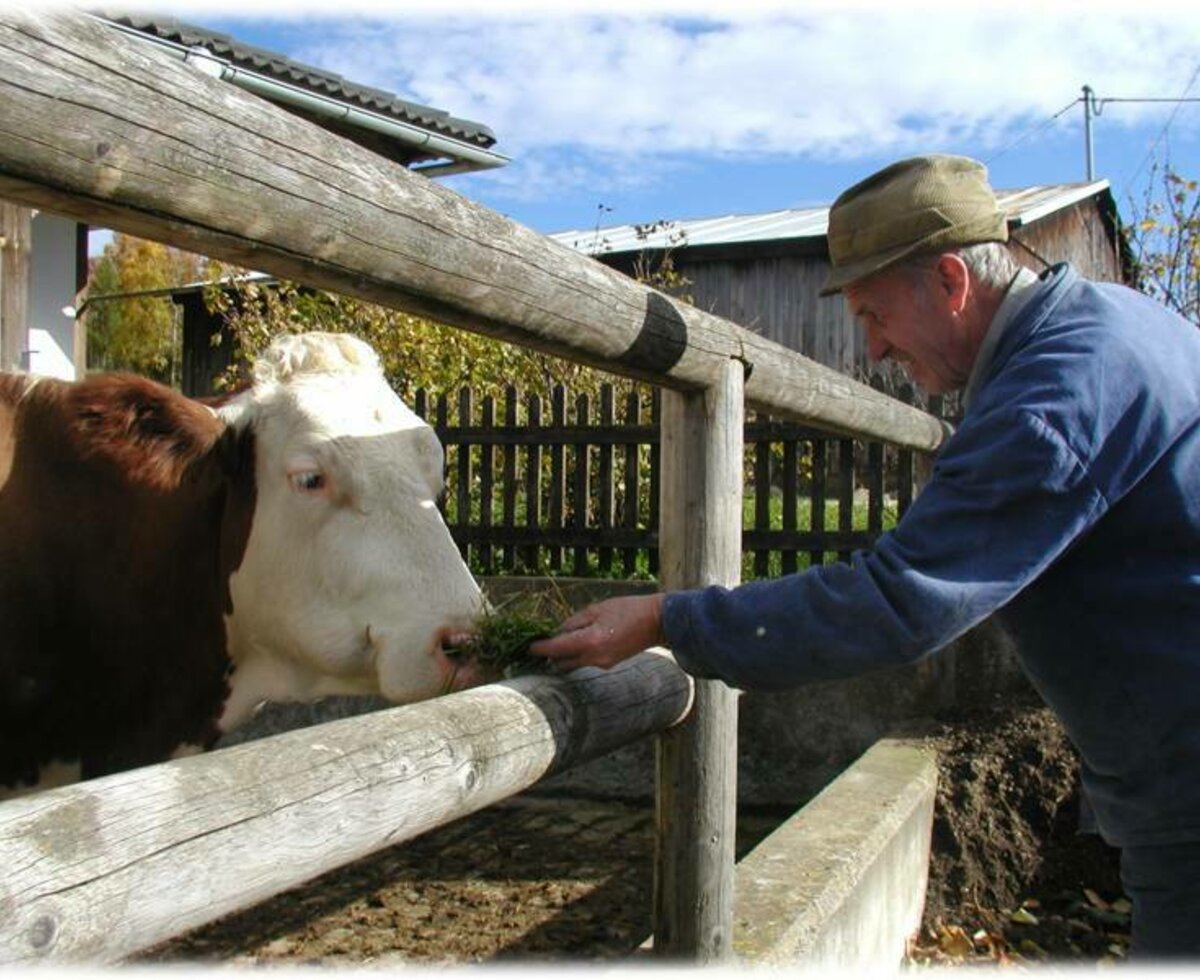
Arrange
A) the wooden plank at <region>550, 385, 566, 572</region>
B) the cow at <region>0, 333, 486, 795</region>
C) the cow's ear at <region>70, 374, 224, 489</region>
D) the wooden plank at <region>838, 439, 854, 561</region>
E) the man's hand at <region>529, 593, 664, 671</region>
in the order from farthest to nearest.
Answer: the wooden plank at <region>550, 385, 566, 572</region>
the wooden plank at <region>838, 439, 854, 561</region>
the cow's ear at <region>70, 374, 224, 489</region>
the cow at <region>0, 333, 486, 795</region>
the man's hand at <region>529, 593, 664, 671</region>

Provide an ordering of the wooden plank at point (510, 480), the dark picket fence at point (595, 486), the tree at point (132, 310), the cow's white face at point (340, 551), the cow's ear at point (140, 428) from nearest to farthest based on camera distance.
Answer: the cow's white face at point (340, 551)
the cow's ear at point (140, 428)
the dark picket fence at point (595, 486)
the wooden plank at point (510, 480)
the tree at point (132, 310)

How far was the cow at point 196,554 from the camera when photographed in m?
2.77

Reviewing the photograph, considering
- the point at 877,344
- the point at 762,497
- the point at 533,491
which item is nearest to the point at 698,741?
the point at 877,344

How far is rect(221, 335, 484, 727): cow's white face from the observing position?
103 inches

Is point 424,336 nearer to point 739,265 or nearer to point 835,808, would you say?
point 835,808

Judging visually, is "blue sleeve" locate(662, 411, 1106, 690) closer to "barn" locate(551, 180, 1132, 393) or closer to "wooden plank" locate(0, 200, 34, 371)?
"wooden plank" locate(0, 200, 34, 371)

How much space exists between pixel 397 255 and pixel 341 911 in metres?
3.41

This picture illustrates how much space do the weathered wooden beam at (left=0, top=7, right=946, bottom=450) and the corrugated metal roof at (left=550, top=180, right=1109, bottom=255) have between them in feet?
48.6

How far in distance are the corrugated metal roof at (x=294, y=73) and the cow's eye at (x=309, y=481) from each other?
191 inches

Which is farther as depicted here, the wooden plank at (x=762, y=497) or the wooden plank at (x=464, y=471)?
the wooden plank at (x=464, y=471)

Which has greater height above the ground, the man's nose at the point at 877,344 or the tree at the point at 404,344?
the tree at the point at 404,344

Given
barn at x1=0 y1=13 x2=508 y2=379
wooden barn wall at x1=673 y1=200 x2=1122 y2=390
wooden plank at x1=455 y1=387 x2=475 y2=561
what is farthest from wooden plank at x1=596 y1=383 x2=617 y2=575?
wooden barn wall at x1=673 y1=200 x2=1122 y2=390

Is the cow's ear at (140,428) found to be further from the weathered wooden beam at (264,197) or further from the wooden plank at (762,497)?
the wooden plank at (762,497)

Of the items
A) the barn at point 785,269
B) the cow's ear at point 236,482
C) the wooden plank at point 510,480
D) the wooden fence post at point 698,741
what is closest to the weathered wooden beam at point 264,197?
the wooden fence post at point 698,741
